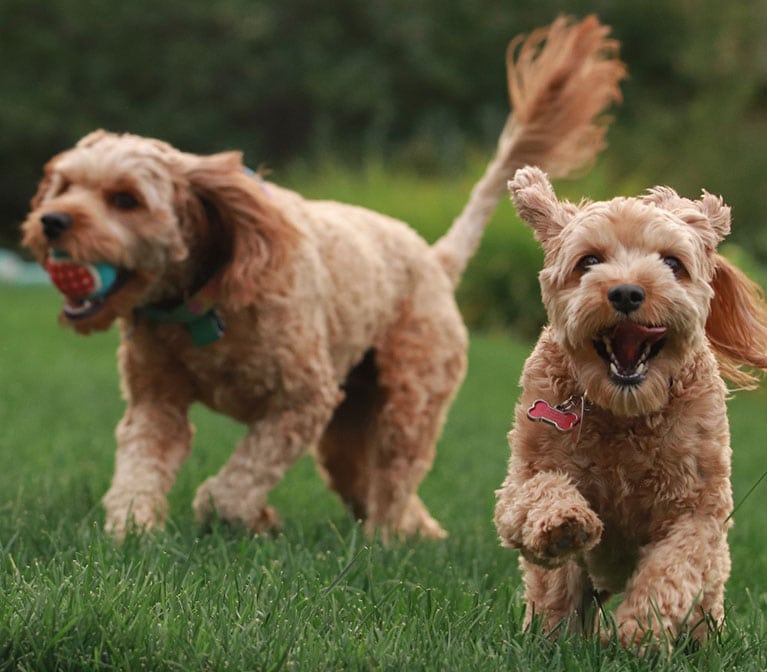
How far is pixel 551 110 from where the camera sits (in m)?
6.79

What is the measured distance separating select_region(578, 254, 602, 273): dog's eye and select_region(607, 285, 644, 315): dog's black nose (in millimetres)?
199

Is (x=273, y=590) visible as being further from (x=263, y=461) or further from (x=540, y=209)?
(x=263, y=461)

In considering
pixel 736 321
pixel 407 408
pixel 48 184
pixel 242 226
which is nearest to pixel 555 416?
pixel 736 321

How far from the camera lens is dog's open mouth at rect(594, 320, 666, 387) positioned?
3400mm

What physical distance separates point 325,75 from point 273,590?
25.7 metres

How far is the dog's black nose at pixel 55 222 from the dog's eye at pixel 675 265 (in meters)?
2.61

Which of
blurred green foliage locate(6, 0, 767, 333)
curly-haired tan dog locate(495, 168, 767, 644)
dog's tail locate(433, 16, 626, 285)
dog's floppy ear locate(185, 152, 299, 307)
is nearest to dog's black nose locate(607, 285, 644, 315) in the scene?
curly-haired tan dog locate(495, 168, 767, 644)

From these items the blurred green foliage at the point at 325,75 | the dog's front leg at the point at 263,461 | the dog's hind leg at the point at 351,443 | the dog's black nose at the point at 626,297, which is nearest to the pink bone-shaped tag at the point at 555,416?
the dog's black nose at the point at 626,297

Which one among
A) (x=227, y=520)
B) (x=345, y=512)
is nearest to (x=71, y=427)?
(x=345, y=512)

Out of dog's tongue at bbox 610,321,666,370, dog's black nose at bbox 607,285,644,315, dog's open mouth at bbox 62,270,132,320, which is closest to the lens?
dog's black nose at bbox 607,285,644,315

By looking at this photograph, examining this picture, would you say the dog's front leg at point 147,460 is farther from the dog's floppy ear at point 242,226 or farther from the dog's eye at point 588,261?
the dog's eye at point 588,261

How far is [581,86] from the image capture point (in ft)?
21.6

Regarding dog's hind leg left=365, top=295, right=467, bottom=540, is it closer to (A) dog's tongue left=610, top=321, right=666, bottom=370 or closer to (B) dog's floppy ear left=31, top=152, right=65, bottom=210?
(B) dog's floppy ear left=31, top=152, right=65, bottom=210

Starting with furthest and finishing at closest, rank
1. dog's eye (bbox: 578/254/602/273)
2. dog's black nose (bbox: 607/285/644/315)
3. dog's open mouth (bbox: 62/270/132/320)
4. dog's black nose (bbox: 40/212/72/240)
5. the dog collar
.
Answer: the dog collar, dog's open mouth (bbox: 62/270/132/320), dog's black nose (bbox: 40/212/72/240), dog's eye (bbox: 578/254/602/273), dog's black nose (bbox: 607/285/644/315)
